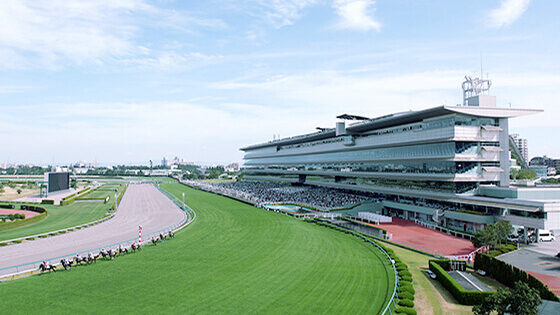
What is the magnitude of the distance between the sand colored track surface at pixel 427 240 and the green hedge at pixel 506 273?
397 cm

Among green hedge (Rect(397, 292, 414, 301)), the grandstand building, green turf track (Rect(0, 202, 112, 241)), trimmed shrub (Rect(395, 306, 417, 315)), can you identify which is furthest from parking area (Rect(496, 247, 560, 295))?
green turf track (Rect(0, 202, 112, 241))

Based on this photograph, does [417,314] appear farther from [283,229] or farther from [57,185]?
[57,185]

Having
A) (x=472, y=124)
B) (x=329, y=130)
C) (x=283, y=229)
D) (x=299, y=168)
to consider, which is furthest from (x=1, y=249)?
(x=299, y=168)

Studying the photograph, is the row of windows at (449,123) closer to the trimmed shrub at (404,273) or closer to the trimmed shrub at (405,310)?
the trimmed shrub at (404,273)

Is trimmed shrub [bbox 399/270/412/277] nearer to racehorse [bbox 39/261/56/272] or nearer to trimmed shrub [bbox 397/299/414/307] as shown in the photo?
trimmed shrub [bbox 397/299/414/307]

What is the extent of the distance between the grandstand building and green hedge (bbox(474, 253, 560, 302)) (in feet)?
37.3

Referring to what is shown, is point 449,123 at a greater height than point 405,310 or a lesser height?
greater

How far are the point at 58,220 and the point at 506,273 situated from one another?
4340 cm

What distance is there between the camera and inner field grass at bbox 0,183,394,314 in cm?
1409

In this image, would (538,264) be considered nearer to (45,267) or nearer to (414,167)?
(414,167)

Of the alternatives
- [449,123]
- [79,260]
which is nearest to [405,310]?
[79,260]

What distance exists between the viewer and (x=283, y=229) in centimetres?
3152

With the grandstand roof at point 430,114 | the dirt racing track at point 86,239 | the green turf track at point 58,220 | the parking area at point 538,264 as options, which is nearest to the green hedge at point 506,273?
the parking area at point 538,264

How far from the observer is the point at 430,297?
16344 millimetres
